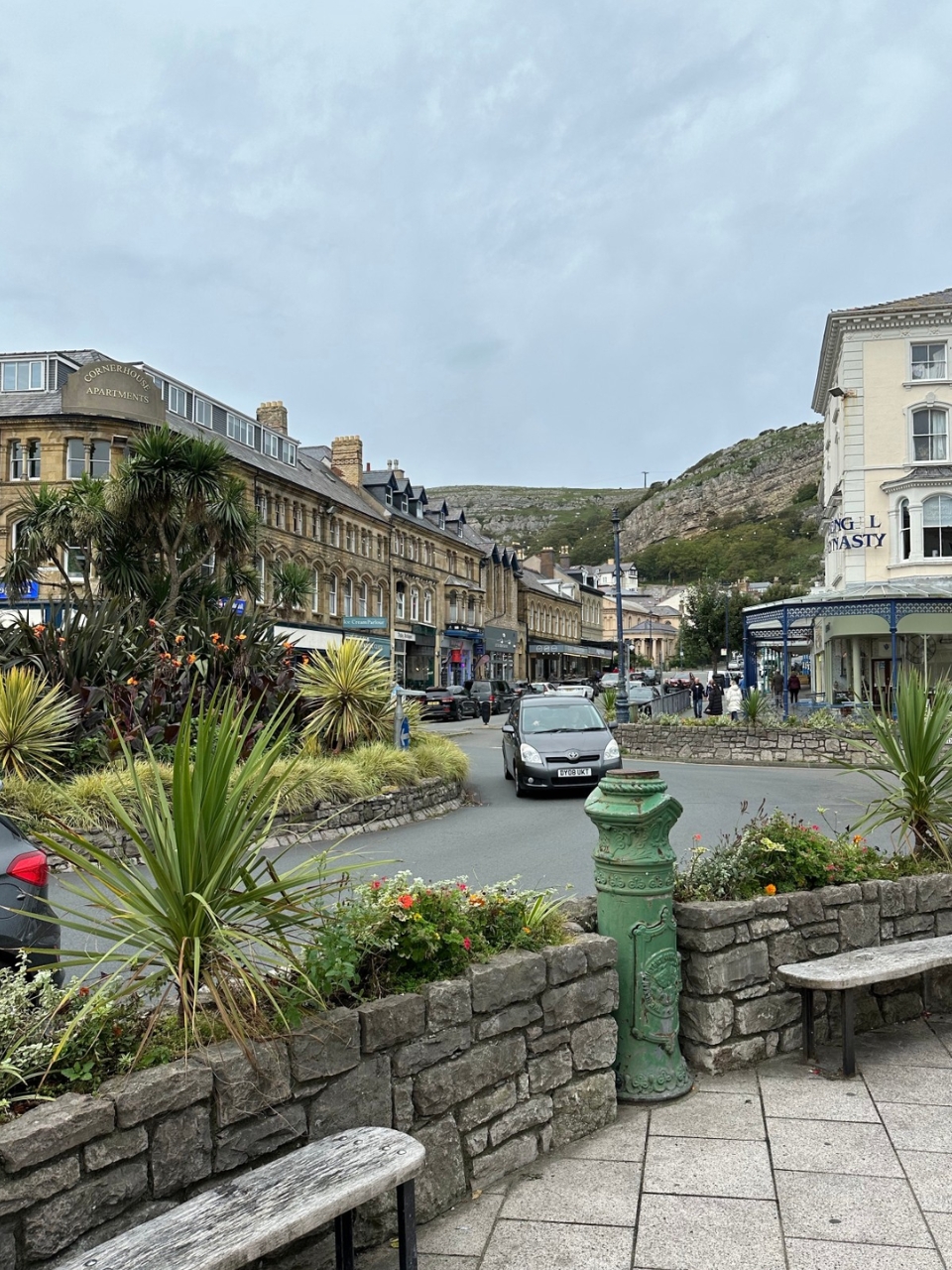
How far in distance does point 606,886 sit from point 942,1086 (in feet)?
6.08

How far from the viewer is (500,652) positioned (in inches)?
2790

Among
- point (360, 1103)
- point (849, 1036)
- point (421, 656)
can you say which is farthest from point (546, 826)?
point (421, 656)

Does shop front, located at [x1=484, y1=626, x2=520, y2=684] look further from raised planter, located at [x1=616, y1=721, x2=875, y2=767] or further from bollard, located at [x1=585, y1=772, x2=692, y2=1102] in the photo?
bollard, located at [x1=585, y1=772, x2=692, y2=1102]

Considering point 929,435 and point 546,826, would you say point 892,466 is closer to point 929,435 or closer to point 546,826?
point 929,435

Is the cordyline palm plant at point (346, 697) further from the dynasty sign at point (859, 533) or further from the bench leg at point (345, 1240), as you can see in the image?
the dynasty sign at point (859, 533)

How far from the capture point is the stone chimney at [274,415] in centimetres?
4897

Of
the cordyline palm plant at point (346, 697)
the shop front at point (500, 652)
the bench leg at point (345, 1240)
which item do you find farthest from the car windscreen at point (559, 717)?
the shop front at point (500, 652)

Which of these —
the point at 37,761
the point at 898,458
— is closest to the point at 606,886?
the point at 37,761

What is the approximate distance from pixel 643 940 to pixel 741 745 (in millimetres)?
17176

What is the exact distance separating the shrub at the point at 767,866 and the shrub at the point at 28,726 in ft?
26.0

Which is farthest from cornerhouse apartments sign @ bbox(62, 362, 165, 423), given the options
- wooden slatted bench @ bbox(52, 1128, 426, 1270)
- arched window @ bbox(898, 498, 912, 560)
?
wooden slatted bench @ bbox(52, 1128, 426, 1270)

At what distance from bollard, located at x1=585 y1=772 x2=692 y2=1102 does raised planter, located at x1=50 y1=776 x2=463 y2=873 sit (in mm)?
5722

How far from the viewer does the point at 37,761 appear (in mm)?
10617

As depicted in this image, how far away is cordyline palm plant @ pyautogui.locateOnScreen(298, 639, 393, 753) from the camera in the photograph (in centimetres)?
1417
